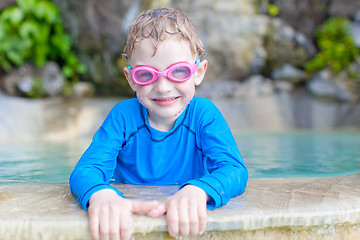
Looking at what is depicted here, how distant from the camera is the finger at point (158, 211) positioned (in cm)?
127

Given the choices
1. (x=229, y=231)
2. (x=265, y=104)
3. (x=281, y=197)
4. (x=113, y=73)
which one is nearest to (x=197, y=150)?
(x=281, y=197)

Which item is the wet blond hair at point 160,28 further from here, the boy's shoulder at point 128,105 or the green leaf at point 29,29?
the green leaf at point 29,29

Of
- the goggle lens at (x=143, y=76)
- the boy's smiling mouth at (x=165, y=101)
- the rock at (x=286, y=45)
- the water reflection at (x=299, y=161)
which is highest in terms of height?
the goggle lens at (x=143, y=76)

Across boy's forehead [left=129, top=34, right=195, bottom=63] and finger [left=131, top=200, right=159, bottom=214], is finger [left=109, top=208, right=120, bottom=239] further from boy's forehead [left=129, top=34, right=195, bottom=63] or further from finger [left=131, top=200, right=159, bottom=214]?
boy's forehead [left=129, top=34, right=195, bottom=63]

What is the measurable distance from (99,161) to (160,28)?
64 centimetres

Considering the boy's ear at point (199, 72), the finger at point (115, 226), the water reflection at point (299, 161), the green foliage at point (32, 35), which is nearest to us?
the finger at point (115, 226)

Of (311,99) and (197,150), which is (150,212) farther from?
(311,99)

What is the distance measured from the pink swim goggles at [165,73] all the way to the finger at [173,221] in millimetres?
609

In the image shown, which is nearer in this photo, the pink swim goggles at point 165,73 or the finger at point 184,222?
Answer: the finger at point 184,222

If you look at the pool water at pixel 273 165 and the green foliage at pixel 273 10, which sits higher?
the green foliage at pixel 273 10

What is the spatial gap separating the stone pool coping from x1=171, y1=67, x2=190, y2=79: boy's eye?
491 millimetres

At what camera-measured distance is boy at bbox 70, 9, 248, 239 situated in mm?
1265

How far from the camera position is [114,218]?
1.24 meters

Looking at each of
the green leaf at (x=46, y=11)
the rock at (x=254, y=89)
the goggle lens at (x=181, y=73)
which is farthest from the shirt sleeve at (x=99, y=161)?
the green leaf at (x=46, y=11)
